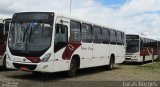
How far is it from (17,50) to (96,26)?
6.73m

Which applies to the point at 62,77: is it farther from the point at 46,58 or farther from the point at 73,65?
the point at 46,58

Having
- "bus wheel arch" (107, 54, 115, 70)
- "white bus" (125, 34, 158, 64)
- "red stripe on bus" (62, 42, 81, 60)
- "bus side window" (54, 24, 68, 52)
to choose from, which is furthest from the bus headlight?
"white bus" (125, 34, 158, 64)

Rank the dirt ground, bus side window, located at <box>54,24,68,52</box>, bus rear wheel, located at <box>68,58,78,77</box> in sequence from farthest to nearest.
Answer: bus rear wheel, located at <box>68,58,78,77</box>
bus side window, located at <box>54,24,68,52</box>
the dirt ground

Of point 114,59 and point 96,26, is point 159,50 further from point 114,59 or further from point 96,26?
point 96,26

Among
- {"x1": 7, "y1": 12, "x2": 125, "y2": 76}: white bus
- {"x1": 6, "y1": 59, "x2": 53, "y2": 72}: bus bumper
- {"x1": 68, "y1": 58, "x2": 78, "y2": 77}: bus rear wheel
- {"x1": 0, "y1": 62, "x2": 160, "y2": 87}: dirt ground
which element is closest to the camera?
{"x1": 6, "y1": 59, "x2": 53, "y2": 72}: bus bumper

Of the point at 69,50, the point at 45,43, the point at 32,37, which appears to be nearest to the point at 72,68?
the point at 69,50

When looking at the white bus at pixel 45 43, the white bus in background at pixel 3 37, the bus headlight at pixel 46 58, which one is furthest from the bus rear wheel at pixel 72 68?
the white bus in background at pixel 3 37

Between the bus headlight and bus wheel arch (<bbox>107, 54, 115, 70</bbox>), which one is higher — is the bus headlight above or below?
above

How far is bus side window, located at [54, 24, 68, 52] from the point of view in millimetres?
17188

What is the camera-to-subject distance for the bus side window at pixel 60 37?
56.4 ft

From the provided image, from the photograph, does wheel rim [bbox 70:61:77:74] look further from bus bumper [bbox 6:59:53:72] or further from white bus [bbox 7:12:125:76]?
bus bumper [bbox 6:59:53:72]

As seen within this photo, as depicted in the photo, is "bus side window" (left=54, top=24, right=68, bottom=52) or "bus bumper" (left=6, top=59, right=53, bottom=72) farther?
"bus side window" (left=54, top=24, right=68, bottom=52)

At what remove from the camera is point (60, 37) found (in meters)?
17.6

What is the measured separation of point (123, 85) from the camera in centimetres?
1617
